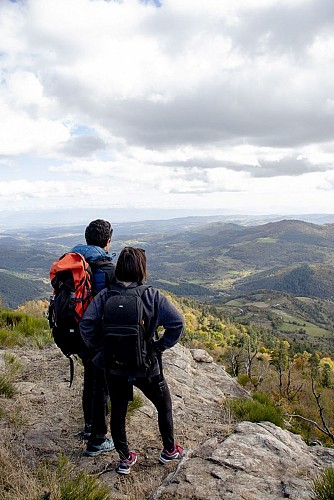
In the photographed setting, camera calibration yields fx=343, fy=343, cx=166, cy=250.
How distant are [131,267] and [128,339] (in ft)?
2.37

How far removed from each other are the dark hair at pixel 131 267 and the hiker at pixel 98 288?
0.36 m

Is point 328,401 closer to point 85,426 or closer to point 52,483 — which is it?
point 85,426

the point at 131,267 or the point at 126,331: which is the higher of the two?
the point at 131,267

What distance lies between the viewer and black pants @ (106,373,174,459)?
144 inches

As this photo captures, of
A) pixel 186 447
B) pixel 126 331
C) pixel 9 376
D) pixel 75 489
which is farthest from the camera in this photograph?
pixel 9 376

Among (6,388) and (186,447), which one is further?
(6,388)

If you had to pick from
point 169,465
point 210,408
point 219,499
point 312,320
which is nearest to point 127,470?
point 169,465

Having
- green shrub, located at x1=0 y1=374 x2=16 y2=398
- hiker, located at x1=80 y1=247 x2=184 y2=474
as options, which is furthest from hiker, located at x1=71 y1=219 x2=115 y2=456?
green shrub, located at x1=0 y1=374 x2=16 y2=398

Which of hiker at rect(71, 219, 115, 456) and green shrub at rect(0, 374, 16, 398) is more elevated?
hiker at rect(71, 219, 115, 456)

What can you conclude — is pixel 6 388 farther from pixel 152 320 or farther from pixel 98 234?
pixel 152 320

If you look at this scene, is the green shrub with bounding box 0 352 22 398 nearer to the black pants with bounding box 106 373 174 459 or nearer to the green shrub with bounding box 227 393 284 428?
the black pants with bounding box 106 373 174 459

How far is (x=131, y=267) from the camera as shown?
356 cm

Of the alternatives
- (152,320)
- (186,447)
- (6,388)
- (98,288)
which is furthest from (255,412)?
(6,388)

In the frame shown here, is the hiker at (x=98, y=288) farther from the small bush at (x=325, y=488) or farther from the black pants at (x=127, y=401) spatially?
the small bush at (x=325, y=488)
